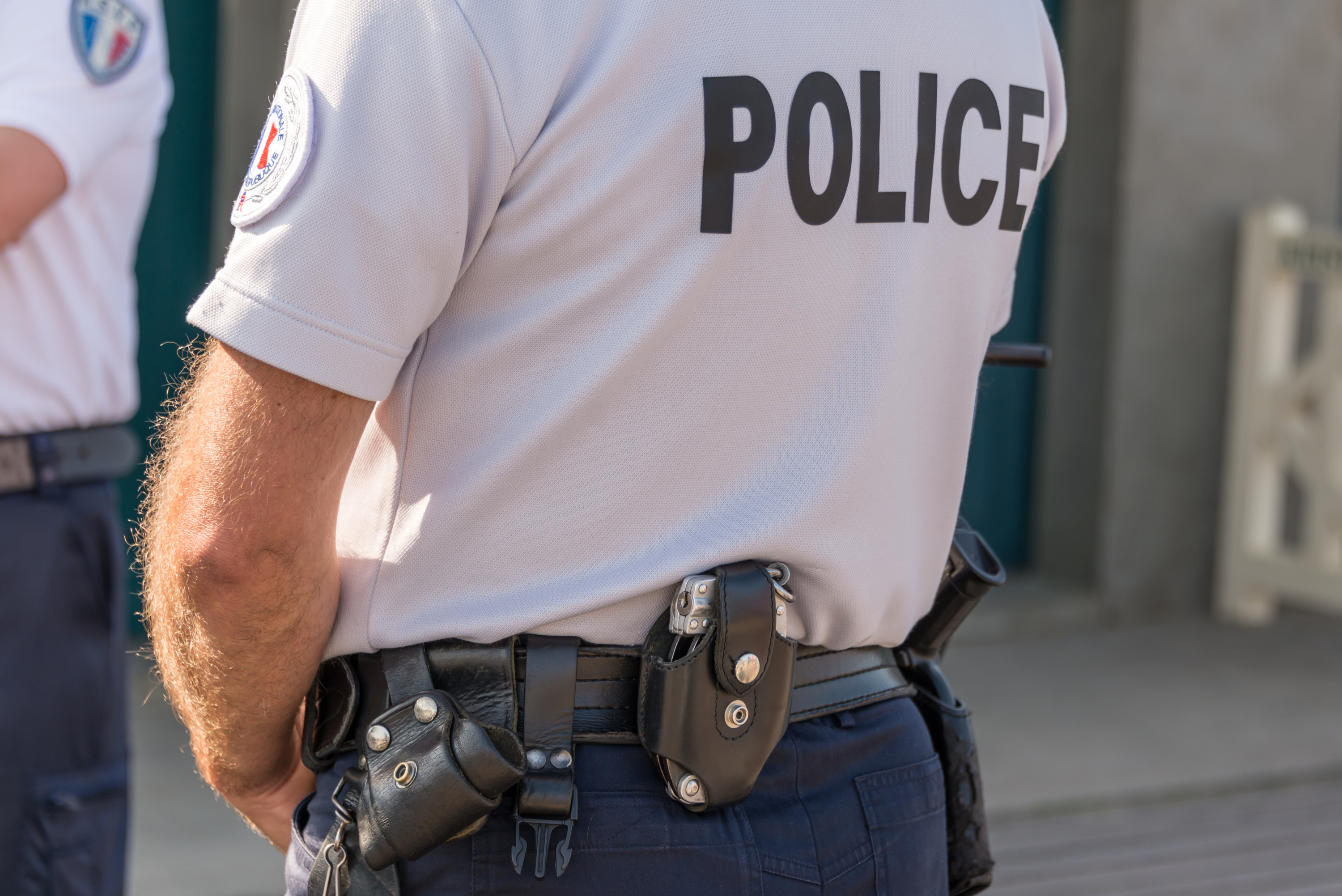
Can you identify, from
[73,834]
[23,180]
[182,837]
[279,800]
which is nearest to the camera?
[279,800]

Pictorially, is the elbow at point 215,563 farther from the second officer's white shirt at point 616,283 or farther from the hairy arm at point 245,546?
the second officer's white shirt at point 616,283

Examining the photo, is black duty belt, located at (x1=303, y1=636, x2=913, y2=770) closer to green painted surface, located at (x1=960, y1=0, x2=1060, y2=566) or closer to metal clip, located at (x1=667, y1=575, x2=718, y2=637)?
metal clip, located at (x1=667, y1=575, x2=718, y2=637)

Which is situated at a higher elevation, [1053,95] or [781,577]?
[1053,95]

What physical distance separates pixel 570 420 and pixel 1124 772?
3404 millimetres

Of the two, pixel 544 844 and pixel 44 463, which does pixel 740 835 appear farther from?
pixel 44 463

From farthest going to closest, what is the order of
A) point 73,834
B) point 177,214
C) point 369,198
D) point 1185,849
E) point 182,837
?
point 177,214 < point 1185,849 < point 182,837 < point 73,834 < point 369,198

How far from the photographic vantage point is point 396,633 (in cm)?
125

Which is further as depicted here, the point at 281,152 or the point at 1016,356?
the point at 1016,356

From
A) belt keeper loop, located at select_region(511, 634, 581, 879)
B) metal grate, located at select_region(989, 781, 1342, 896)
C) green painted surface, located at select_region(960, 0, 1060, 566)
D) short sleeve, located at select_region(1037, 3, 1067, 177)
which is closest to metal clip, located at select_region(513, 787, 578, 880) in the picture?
belt keeper loop, located at select_region(511, 634, 581, 879)

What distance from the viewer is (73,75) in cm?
212

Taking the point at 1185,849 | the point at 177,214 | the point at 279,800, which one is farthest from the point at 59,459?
the point at 1185,849

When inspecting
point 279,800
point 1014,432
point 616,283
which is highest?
point 616,283

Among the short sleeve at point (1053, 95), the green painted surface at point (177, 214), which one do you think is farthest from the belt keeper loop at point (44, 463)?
the green painted surface at point (177, 214)

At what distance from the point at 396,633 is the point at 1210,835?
10.5 ft
